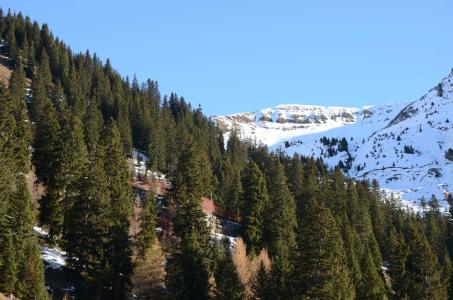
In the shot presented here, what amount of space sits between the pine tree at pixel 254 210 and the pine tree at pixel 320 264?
2275 centimetres

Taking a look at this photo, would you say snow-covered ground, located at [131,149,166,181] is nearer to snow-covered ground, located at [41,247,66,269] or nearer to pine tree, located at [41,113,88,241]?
pine tree, located at [41,113,88,241]

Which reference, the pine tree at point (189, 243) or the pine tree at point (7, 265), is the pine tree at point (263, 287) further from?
the pine tree at point (7, 265)

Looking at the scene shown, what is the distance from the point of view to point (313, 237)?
45.6 meters

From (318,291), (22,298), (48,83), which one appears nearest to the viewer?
(22,298)

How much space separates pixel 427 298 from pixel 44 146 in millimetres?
46026

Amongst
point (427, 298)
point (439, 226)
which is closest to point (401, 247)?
point (427, 298)

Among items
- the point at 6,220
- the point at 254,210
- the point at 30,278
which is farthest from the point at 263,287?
the point at 254,210

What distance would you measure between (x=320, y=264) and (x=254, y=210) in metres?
28.4

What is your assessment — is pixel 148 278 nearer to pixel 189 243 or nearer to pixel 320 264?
pixel 189 243

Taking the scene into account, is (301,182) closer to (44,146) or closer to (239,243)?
(239,243)

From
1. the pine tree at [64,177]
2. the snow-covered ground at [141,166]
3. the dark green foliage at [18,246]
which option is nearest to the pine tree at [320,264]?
the dark green foliage at [18,246]

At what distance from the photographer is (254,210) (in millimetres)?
72500

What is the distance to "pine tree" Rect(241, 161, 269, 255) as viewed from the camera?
70.5m

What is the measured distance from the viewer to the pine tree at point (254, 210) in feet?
231
